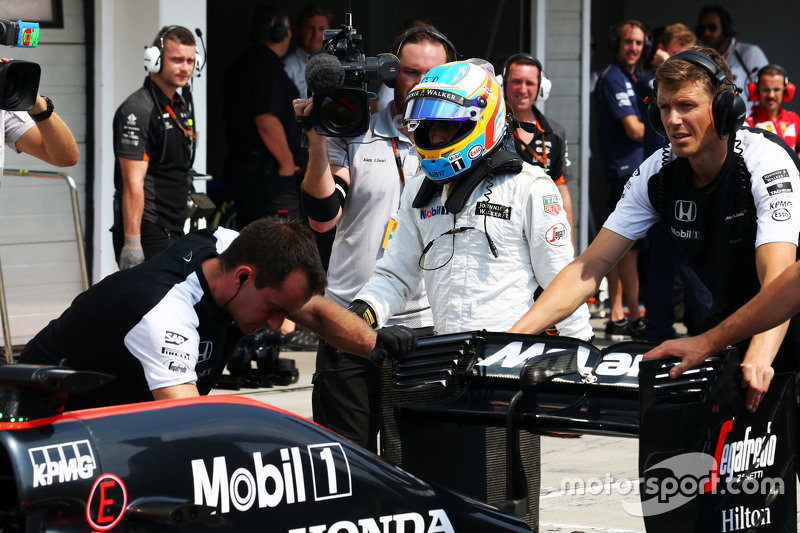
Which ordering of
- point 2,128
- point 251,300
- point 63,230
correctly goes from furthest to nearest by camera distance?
1. point 63,230
2. point 2,128
3. point 251,300

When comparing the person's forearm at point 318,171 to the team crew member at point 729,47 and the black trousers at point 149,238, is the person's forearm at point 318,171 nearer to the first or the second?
the black trousers at point 149,238

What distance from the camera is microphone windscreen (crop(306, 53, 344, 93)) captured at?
14.8ft

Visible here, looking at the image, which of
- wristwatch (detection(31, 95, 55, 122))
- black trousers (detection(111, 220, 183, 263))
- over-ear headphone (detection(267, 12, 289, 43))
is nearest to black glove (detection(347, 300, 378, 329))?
wristwatch (detection(31, 95, 55, 122))

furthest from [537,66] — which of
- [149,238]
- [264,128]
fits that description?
[149,238]

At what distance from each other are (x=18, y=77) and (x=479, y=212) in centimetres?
184

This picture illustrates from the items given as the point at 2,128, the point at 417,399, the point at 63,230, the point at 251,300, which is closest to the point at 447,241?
the point at 417,399

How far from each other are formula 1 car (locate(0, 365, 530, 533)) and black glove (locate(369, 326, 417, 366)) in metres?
0.55

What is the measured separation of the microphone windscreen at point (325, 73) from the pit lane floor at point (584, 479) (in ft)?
6.81

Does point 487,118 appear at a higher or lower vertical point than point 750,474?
higher

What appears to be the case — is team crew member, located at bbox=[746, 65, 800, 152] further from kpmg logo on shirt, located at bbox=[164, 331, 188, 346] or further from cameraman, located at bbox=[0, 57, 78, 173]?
kpmg logo on shirt, located at bbox=[164, 331, 188, 346]

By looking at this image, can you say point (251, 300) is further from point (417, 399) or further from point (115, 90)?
point (115, 90)

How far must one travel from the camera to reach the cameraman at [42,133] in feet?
16.8

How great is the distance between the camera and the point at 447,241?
437cm

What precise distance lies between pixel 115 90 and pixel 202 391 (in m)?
5.88
